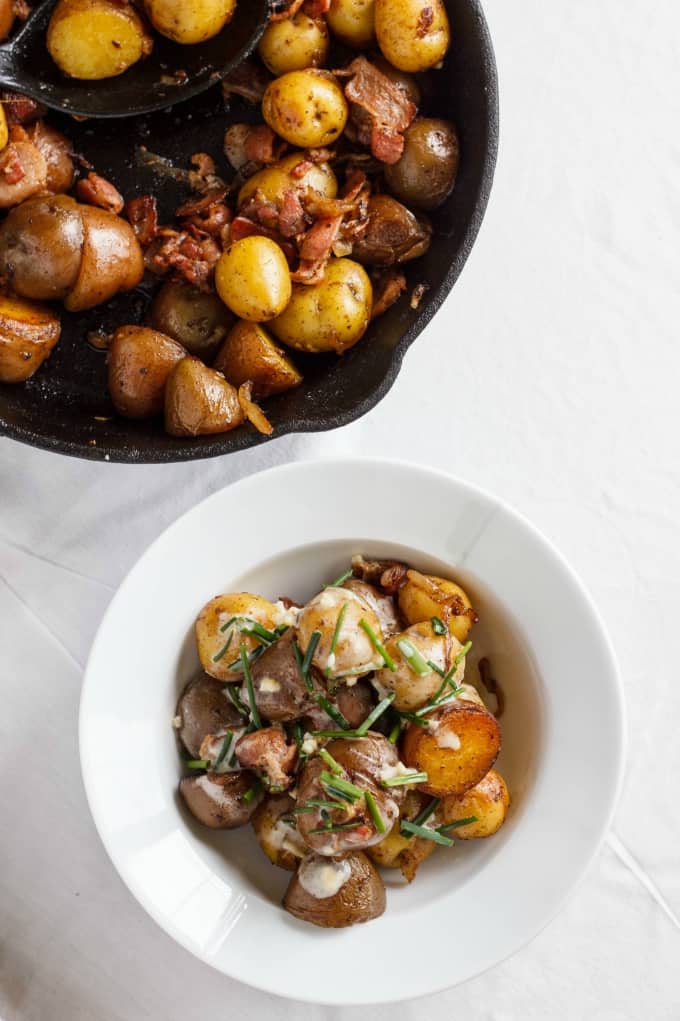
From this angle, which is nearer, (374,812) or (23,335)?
(374,812)

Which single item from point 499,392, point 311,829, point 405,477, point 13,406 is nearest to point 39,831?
point 311,829

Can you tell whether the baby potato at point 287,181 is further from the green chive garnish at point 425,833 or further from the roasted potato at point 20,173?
the green chive garnish at point 425,833

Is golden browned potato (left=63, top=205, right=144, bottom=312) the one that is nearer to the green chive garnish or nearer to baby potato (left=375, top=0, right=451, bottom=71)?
baby potato (left=375, top=0, right=451, bottom=71)

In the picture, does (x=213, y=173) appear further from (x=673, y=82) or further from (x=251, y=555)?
(x=673, y=82)

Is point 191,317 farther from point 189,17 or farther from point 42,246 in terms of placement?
point 189,17

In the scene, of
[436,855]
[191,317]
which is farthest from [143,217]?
[436,855]

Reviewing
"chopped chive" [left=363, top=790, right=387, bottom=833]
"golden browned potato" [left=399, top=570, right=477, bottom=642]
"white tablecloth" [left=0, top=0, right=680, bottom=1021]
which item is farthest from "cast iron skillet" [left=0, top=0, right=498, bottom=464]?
"chopped chive" [left=363, top=790, right=387, bottom=833]

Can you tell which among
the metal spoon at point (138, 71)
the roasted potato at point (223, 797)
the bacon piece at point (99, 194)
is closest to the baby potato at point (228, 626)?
the roasted potato at point (223, 797)
